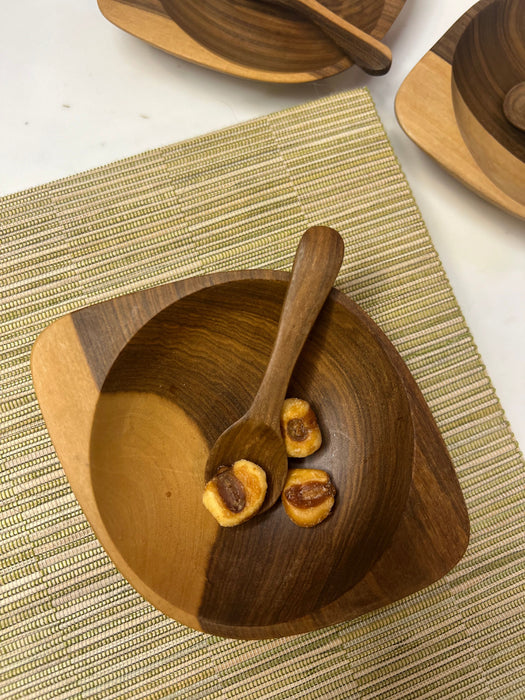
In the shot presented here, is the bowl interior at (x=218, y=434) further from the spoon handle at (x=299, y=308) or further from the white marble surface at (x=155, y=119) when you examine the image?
the white marble surface at (x=155, y=119)

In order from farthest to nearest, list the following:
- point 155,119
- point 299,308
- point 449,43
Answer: point 155,119, point 449,43, point 299,308

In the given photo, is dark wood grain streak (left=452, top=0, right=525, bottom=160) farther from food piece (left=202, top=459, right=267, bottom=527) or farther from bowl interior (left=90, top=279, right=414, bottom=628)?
food piece (left=202, top=459, right=267, bottom=527)

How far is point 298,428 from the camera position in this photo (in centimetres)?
76

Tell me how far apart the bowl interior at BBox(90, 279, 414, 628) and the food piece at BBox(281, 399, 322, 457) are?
0.03 m

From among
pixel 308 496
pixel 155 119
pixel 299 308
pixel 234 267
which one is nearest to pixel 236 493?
pixel 308 496

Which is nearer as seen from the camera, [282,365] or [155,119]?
[282,365]

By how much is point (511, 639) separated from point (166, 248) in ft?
2.31

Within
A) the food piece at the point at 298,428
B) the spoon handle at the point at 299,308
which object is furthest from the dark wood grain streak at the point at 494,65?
the food piece at the point at 298,428

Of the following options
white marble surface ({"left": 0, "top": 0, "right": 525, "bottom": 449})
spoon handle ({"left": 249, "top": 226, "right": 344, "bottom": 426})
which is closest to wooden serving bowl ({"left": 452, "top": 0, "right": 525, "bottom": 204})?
white marble surface ({"left": 0, "top": 0, "right": 525, "bottom": 449})

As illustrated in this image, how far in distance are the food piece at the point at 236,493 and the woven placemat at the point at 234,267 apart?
0.19 meters

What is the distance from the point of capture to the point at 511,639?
2.80ft

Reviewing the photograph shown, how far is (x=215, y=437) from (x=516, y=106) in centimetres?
66

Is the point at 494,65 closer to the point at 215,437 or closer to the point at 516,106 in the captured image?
the point at 516,106

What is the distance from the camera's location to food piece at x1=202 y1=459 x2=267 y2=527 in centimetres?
71
